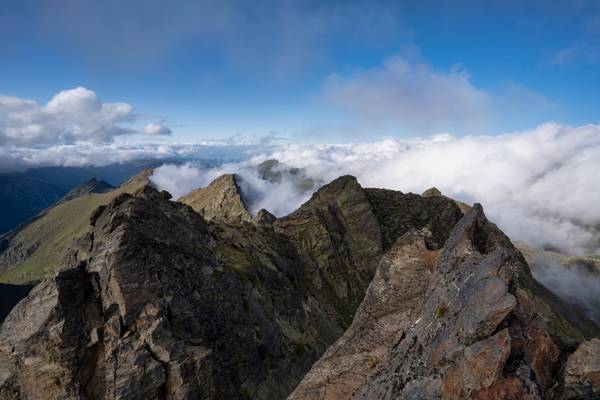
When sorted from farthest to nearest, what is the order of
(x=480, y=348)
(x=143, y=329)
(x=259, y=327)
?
1. (x=259, y=327)
2. (x=143, y=329)
3. (x=480, y=348)

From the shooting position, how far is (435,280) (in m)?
24.1

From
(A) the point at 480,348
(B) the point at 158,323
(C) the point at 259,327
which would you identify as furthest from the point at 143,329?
(A) the point at 480,348

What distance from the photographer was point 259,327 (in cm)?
5328

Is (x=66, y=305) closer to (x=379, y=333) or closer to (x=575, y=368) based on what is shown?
(x=379, y=333)

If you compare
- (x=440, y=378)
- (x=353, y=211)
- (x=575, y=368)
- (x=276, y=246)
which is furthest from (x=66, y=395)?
(x=353, y=211)

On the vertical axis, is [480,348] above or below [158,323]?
above

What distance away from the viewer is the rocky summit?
16.5m

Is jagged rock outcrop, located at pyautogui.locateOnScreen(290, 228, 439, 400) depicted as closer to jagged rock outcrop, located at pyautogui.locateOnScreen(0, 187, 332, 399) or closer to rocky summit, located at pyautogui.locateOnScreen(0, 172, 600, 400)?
rocky summit, located at pyautogui.locateOnScreen(0, 172, 600, 400)

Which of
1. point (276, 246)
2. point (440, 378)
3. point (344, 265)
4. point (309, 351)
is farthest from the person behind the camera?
point (344, 265)

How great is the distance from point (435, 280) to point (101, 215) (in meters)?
57.2

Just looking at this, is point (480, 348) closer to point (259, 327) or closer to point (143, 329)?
point (143, 329)

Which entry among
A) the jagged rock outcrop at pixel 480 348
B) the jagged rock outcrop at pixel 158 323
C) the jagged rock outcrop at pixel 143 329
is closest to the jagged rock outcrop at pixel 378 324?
the jagged rock outcrop at pixel 480 348

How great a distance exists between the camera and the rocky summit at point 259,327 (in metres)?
16.5

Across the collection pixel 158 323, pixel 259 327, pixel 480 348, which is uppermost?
pixel 480 348
